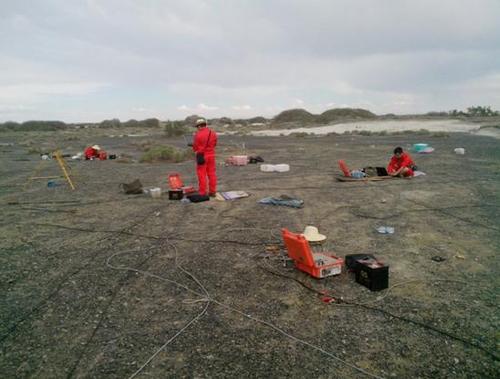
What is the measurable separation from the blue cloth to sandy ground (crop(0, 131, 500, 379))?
31 centimetres

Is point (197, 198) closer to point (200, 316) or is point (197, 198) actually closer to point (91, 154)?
point (200, 316)

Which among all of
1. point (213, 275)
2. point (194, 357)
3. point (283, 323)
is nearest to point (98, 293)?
point (213, 275)

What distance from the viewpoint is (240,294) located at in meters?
4.50

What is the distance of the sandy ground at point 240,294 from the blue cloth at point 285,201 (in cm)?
31

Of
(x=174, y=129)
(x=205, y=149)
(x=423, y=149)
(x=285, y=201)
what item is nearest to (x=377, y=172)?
(x=285, y=201)

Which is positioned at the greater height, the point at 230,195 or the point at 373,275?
the point at 373,275

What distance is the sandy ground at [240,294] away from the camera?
10.8 ft

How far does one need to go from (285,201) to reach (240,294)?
4609 mm

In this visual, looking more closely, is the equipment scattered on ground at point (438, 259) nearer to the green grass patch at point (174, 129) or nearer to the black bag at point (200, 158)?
the black bag at point (200, 158)

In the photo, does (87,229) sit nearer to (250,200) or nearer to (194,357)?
(250,200)

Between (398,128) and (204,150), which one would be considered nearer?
(204,150)

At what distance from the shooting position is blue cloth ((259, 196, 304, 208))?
8639 mm

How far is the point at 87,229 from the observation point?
24.1 ft

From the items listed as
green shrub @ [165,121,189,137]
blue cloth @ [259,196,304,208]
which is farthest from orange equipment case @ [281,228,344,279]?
green shrub @ [165,121,189,137]
